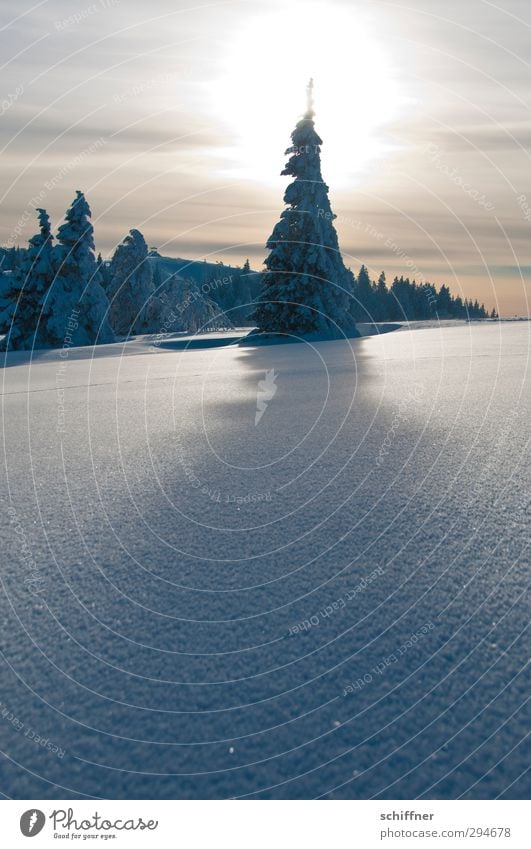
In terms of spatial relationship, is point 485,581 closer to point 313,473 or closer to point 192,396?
point 313,473

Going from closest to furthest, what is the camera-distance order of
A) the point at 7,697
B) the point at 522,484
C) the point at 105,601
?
the point at 7,697, the point at 105,601, the point at 522,484

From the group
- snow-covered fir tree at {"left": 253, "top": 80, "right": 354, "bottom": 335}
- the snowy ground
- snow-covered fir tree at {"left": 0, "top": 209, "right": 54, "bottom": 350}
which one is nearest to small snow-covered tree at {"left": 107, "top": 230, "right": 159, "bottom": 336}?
snow-covered fir tree at {"left": 0, "top": 209, "right": 54, "bottom": 350}

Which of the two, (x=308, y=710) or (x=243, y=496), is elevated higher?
(x=243, y=496)

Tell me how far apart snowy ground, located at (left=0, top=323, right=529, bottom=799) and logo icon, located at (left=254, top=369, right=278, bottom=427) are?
142cm

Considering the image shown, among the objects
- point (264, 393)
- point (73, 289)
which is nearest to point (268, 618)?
point (264, 393)

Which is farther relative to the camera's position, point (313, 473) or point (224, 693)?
point (313, 473)

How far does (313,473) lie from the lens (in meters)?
4.10

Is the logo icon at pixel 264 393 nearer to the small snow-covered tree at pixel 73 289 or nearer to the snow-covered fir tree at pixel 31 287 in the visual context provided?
the small snow-covered tree at pixel 73 289

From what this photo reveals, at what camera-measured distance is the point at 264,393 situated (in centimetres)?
805

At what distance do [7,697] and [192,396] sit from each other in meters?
6.48

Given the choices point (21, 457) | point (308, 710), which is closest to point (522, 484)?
point (308, 710)
